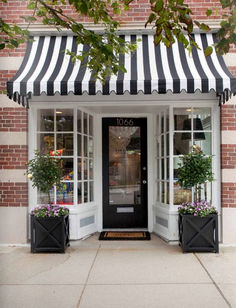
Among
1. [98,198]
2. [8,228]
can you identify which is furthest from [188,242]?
[8,228]

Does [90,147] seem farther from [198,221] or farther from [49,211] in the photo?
[198,221]

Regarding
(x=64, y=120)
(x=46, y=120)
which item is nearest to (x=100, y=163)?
(x=64, y=120)

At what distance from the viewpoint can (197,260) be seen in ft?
16.3

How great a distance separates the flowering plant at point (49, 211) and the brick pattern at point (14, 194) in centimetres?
49

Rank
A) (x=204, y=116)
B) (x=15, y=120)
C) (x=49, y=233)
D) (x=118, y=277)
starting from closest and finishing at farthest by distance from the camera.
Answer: (x=118, y=277), (x=49, y=233), (x=15, y=120), (x=204, y=116)

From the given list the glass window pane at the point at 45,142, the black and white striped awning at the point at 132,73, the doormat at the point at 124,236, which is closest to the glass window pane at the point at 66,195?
the glass window pane at the point at 45,142

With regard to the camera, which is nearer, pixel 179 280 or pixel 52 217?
pixel 179 280

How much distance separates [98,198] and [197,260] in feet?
8.60

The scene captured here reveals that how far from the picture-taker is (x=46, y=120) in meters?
6.13

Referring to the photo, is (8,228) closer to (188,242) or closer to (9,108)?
(9,108)

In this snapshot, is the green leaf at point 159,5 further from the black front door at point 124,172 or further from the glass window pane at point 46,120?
the black front door at point 124,172

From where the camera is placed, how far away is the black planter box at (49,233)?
5.32m

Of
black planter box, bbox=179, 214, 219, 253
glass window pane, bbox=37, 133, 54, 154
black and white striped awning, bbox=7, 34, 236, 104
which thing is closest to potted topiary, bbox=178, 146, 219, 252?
black planter box, bbox=179, 214, 219, 253

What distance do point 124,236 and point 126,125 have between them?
241 centimetres
